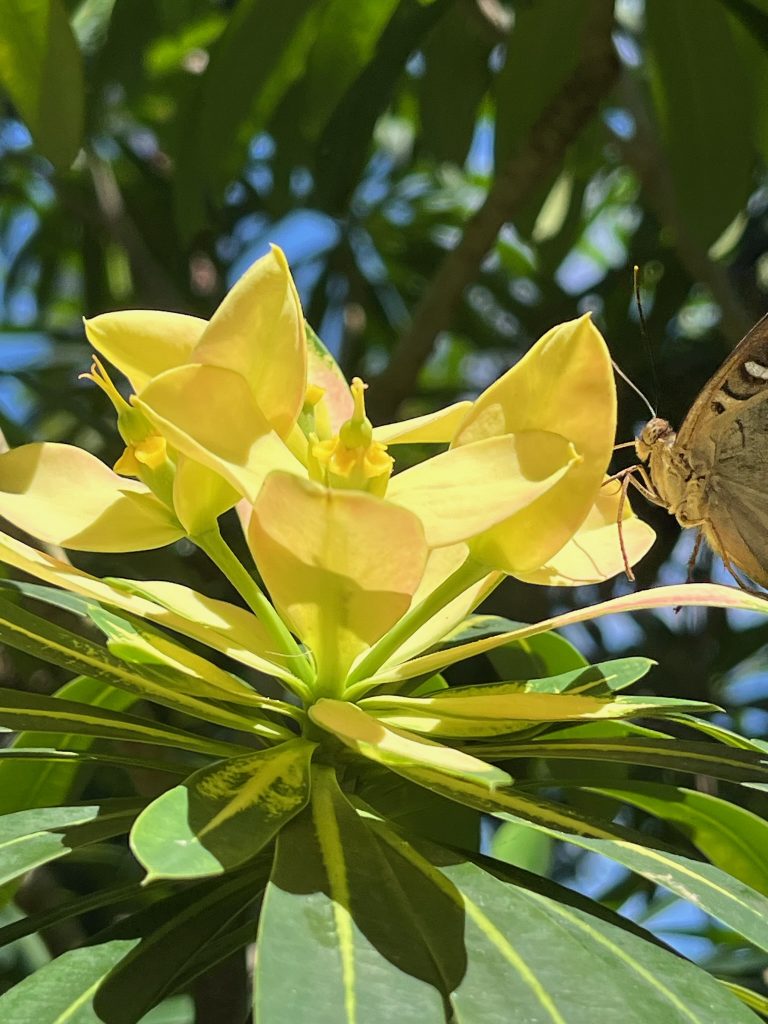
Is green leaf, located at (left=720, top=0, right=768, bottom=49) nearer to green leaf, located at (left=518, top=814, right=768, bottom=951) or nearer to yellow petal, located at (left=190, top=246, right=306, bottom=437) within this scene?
yellow petal, located at (left=190, top=246, right=306, bottom=437)

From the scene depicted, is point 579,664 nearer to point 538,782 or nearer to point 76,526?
point 538,782

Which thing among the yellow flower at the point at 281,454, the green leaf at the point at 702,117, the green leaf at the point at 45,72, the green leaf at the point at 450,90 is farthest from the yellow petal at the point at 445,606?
the green leaf at the point at 450,90

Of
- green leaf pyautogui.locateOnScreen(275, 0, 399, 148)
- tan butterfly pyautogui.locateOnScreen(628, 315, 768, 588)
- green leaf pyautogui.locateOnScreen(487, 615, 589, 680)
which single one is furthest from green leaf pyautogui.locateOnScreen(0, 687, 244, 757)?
green leaf pyautogui.locateOnScreen(275, 0, 399, 148)

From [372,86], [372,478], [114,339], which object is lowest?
[372,478]

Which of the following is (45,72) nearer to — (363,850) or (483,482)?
(483,482)

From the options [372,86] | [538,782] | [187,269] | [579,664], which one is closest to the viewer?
[538,782]

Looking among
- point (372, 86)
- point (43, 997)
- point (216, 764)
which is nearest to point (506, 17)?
point (372, 86)
